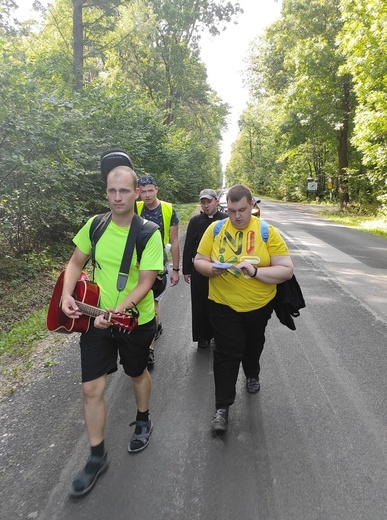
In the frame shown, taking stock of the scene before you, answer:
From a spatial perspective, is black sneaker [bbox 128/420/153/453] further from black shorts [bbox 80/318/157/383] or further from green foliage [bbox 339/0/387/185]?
green foliage [bbox 339/0/387/185]

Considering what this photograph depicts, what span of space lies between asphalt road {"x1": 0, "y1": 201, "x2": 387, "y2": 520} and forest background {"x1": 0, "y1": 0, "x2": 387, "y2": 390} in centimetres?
213

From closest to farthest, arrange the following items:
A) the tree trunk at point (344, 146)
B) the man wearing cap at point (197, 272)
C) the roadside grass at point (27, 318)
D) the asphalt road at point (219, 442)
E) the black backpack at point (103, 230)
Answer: the asphalt road at point (219, 442)
the black backpack at point (103, 230)
the roadside grass at point (27, 318)
the man wearing cap at point (197, 272)
the tree trunk at point (344, 146)

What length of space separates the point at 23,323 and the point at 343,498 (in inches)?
189

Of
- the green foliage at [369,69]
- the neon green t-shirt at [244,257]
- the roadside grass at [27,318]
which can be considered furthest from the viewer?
the green foliage at [369,69]

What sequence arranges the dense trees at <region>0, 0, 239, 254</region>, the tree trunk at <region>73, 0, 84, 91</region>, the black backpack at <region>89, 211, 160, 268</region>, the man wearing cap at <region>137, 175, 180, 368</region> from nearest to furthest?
1. the black backpack at <region>89, 211, 160, 268</region>
2. the man wearing cap at <region>137, 175, 180, 368</region>
3. the dense trees at <region>0, 0, 239, 254</region>
4. the tree trunk at <region>73, 0, 84, 91</region>

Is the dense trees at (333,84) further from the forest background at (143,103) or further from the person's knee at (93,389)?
the person's knee at (93,389)

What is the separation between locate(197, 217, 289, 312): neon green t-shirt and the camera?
271 cm

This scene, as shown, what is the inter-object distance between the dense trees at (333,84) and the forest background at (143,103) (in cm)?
7

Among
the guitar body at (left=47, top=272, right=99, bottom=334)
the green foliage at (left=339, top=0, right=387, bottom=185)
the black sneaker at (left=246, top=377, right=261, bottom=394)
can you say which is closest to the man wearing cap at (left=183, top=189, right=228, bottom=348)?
the black sneaker at (left=246, top=377, right=261, bottom=394)

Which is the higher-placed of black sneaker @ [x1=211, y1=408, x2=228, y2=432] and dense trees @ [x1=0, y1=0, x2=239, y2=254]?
dense trees @ [x1=0, y1=0, x2=239, y2=254]

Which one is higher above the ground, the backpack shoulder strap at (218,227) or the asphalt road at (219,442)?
the backpack shoulder strap at (218,227)

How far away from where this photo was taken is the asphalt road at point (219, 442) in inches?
85.6

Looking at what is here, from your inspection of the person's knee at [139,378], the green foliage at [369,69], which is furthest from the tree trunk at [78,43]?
the person's knee at [139,378]

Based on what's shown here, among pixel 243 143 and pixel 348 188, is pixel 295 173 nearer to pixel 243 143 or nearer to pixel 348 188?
pixel 348 188
